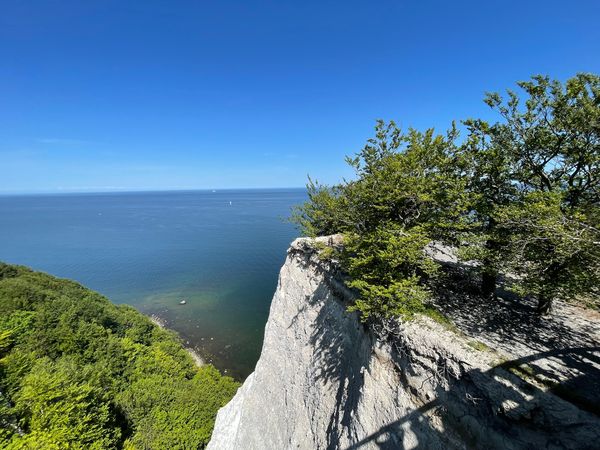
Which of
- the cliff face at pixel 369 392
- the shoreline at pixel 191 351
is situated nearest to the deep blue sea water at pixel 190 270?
the shoreline at pixel 191 351

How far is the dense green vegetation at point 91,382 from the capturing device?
14062mm

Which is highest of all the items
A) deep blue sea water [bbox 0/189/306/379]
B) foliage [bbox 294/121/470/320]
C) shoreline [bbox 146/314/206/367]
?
foliage [bbox 294/121/470/320]

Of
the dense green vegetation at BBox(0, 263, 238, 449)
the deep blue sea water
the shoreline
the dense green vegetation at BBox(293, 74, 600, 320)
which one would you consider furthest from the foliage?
the shoreline

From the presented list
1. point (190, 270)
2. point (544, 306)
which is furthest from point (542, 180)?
point (190, 270)

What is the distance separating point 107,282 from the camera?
5350 centimetres

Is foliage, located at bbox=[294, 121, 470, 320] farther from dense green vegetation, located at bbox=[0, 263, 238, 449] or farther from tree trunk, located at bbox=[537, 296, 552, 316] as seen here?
dense green vegetation, located at bbox=[0, 263, 238, 449]

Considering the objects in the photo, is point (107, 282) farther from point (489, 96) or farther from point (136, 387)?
point (489, 96)

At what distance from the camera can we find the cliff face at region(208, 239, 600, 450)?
7.03 metres

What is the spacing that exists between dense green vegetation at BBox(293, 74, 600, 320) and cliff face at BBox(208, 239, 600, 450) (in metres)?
1.96

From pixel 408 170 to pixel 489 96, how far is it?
16.6 feet

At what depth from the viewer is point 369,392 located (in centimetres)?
1043

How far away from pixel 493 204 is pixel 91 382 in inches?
1055

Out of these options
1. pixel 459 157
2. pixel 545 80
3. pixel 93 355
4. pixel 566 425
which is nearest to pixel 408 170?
pixel 459 157

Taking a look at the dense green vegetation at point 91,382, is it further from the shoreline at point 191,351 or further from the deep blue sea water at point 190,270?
the deep blue sea water at point 190,270
